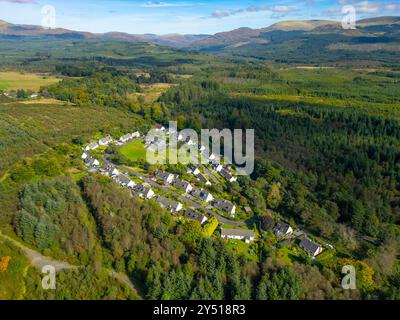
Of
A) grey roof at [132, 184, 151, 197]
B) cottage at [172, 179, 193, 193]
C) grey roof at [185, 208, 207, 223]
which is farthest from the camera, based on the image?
cottage at [172, 179, 193, 193]

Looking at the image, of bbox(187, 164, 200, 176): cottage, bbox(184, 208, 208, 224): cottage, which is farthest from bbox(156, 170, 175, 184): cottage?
bbox(184, 208, 208, 224): cottage

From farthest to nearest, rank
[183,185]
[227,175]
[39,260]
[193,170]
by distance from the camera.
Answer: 1. [193,170]
2. [227,175]
3. [183,185]
4. [39,260]

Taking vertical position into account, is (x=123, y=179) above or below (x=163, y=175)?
below

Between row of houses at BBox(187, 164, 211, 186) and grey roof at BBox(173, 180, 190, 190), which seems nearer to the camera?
grey roof at BBox(173, 180, 190, 190)

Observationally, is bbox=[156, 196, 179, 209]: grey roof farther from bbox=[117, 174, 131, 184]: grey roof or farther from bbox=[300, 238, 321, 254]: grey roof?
bbox=[300, 238, 321, 254]: grey roof

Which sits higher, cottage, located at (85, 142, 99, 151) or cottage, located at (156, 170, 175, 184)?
cottage, located at (85, 142, 99, 151)

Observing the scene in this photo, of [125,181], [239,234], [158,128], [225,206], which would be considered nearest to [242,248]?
[239,234]

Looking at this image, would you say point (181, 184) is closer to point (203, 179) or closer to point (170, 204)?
point (203, 179)
